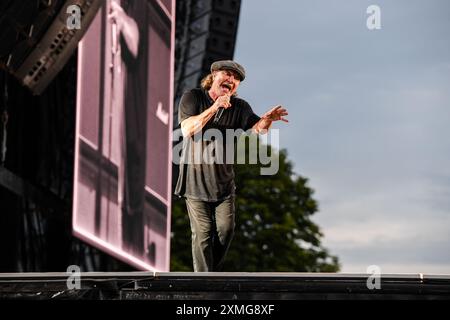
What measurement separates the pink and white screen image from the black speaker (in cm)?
54

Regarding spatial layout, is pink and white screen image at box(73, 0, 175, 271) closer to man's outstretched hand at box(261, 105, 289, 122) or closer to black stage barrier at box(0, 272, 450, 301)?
man's outstretched hand at box(261, 105, 289, 122)

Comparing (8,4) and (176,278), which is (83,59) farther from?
(176,278)

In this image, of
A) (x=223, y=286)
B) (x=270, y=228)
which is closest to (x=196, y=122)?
(x=223, y=286)

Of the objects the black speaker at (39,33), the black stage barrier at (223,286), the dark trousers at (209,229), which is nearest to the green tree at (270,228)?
the black speaker at (39,33)

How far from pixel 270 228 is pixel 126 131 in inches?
885

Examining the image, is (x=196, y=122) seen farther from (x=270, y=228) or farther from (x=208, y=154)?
(x=270, y=228)

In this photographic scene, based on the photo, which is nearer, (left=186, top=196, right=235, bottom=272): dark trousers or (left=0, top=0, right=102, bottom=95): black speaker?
(left=186, top=196, right=235, bottom=272): dark trousers

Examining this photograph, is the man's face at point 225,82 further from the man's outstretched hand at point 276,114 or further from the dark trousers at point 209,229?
the dark trousers at point 209,229

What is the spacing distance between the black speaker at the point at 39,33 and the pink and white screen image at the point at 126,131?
0.54 m

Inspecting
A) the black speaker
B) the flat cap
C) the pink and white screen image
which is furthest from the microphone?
the pink and white screen image

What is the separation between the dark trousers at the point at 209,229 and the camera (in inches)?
472

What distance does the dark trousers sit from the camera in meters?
12.0

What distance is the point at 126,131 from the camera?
74.0 ft
